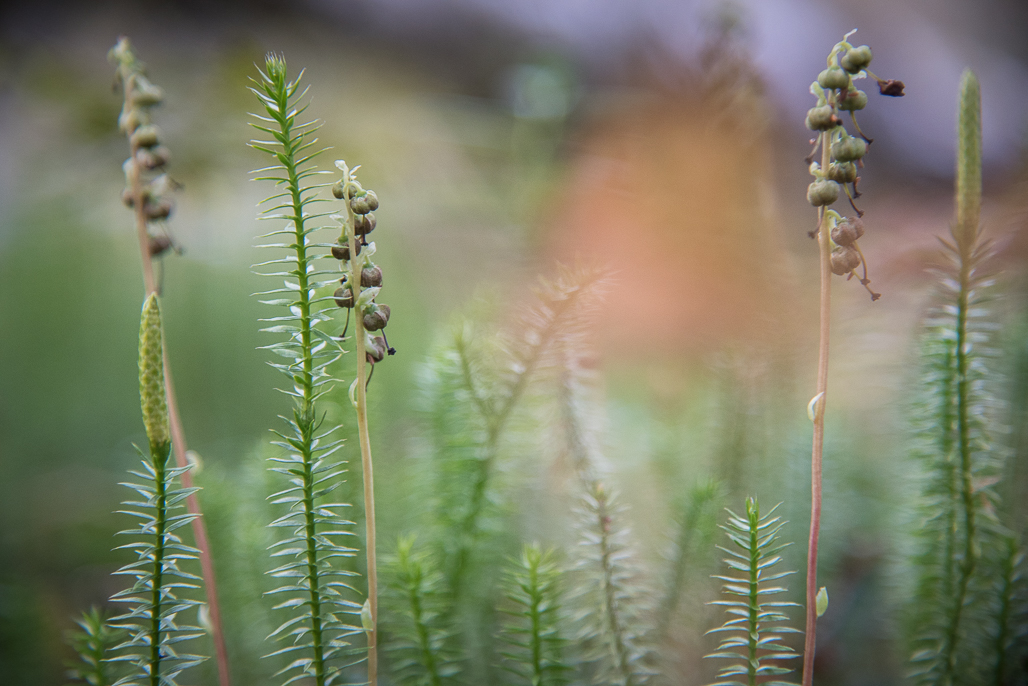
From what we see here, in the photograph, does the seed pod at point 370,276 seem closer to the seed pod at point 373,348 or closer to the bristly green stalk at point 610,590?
the seed pod at point 373,348

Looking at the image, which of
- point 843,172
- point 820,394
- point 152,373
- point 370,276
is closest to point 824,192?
point 843,172

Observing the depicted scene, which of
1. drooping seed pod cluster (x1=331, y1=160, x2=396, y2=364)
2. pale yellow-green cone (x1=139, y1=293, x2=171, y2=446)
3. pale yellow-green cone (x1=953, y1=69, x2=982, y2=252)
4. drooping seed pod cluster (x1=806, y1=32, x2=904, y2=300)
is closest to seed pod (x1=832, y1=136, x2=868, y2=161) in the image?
drooping seed pod cluster (x1=806, y1=32, x2=904, y2=300)

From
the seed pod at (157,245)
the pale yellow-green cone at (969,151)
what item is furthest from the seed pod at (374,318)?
the pale yellow-green cone at (969,151)

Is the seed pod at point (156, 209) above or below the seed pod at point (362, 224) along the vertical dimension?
above

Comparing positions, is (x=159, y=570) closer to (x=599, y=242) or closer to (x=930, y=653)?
(x=930, y=653)

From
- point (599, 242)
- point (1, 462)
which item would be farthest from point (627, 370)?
point (1, 462)

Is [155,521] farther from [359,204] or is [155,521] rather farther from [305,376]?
[359,204]

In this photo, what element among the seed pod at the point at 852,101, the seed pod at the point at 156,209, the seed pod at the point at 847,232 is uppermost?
the seed pod at the point at 852,101
